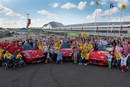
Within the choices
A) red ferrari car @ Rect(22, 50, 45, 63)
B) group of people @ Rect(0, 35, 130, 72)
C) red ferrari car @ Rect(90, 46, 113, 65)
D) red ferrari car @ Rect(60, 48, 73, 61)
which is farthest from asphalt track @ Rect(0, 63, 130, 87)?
red ferrari car @ Rect(60, 48, 73, 61)

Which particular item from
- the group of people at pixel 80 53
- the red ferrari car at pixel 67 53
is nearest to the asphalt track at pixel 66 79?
the group of people at pixel 80 53

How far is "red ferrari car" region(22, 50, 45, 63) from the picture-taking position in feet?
37.4

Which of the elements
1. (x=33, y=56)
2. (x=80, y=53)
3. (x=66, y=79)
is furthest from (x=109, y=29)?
(x=66, y=79)

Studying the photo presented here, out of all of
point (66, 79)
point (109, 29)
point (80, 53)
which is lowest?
point (66, 79)

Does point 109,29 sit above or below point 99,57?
above

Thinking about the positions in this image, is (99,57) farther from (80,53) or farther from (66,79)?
(66,79)

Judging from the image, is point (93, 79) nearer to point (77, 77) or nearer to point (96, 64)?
point (77, 77)

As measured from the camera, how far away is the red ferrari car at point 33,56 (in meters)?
11.4

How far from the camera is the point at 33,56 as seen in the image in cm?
1155

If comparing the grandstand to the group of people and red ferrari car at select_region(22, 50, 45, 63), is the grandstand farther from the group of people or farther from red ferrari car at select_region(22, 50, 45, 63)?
red ferrari car at select_region(22, 50, 45, 63)

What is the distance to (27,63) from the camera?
11750 millimetres

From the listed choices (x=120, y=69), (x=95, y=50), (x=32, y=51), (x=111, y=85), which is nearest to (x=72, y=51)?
(x=95, y=50)

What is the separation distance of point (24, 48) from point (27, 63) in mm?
1150

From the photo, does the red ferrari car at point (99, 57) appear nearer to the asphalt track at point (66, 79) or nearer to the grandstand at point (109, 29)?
the asphalt track at point (66, 79)
